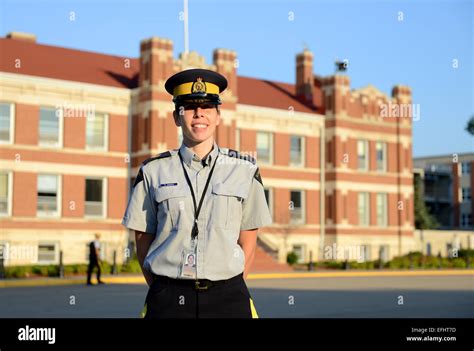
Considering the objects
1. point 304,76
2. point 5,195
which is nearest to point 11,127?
point 5,195

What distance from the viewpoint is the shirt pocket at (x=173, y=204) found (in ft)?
13.1

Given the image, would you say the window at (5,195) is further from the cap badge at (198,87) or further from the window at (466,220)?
the window at (466,220)

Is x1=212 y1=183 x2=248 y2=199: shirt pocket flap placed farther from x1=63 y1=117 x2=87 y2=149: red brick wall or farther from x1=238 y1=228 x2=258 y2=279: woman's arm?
x1=63 y1=117 x2=87 y2=149: red brick wall

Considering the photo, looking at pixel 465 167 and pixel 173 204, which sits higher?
pixel 465 167

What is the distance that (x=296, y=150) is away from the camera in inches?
1752

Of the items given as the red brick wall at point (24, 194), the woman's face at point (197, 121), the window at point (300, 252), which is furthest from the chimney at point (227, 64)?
the woman's face at point (197, 121)

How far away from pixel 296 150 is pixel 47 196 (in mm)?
16102

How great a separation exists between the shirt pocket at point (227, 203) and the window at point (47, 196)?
107 ft

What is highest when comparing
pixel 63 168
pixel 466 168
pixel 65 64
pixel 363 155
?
pixel 65 64

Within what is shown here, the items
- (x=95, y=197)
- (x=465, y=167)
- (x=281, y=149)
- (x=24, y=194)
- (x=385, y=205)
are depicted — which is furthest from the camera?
(x=465, y=167)

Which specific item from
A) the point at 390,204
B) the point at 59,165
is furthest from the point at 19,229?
the point at 390,204

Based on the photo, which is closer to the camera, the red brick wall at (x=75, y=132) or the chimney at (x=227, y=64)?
the red brick wall at (x=75, y=132)

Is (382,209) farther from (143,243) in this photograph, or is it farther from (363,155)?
(143,243)

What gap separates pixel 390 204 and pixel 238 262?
4459cm
